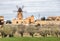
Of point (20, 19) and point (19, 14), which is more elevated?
point (19, 14)

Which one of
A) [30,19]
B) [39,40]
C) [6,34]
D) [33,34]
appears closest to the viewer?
[39,40]

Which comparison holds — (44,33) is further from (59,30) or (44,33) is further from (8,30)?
(8,30)

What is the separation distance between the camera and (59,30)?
69.6 metres

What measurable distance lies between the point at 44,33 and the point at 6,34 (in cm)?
914

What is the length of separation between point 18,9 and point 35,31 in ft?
188

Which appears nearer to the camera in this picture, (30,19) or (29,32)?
(29,32)

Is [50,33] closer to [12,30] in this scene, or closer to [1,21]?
[12,30]

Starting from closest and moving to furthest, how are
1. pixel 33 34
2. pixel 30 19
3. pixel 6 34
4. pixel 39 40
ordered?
pixel 39 40, pixel 6 34, pixel 33 34, pixel 30 19

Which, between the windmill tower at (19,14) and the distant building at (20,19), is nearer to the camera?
the distant building at (20,19)

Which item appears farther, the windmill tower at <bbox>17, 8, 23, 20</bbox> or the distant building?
the windmill tower at <bbox>17, 8, 23, 20</bbox>

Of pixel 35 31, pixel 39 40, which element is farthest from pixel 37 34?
pixel 39 40

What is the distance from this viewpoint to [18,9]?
422ft

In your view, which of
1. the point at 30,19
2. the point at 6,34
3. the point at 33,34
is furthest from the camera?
the point at 30,19

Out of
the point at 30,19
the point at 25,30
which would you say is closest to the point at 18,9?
the point at 30,19
